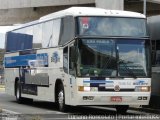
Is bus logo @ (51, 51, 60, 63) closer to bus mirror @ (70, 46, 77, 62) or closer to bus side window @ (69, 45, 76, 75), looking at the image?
bus side window @ (69, 45, 76, 75)

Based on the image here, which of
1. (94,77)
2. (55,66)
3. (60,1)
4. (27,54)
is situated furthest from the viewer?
(60,1)

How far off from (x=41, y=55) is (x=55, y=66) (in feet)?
5.84

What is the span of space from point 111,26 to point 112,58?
4.01 ft

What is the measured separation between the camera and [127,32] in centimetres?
1978

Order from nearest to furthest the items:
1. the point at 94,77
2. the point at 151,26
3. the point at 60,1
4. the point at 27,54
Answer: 1. the point at 94,77
2. the point at 151,26
3. the point at 27,54
4. the point at 60,1

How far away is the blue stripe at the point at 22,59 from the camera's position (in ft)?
74.8

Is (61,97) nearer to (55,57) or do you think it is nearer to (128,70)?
(55,57)

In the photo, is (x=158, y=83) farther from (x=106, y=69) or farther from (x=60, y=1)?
(x=60, y=1)

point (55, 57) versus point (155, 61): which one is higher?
point (55, 57)

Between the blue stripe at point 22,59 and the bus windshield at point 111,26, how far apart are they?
3415 millimetres

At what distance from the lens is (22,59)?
1019 inches

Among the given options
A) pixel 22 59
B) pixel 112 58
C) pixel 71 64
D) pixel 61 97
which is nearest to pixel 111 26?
pixel 112 58

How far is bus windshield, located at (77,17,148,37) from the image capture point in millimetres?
19516

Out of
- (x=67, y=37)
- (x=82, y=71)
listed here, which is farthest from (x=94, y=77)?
(x=67, y=37)
